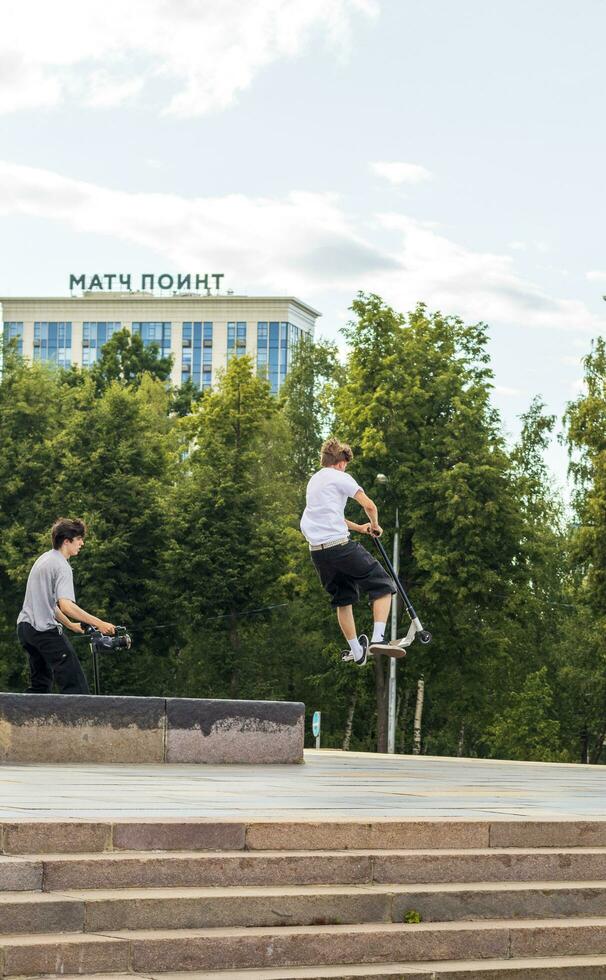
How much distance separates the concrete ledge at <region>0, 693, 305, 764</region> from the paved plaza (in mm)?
353

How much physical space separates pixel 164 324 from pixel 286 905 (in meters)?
155

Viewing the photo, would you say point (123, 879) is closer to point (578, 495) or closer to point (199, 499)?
point (199, 499)

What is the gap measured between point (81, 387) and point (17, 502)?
671 centimetres

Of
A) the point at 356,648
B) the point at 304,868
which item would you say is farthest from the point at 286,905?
the point at 356,648

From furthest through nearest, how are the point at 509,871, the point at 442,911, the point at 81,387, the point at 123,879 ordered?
the point at 81,387, the point at 509,871, the point at 442,911, the point at 123,879

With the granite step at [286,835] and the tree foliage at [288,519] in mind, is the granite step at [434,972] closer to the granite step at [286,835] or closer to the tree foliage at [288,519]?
the granite step at [286,835]

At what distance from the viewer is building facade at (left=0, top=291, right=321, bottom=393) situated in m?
156

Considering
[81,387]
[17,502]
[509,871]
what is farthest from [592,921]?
[81,387]

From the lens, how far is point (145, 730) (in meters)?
12.5

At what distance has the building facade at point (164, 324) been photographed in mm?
155875

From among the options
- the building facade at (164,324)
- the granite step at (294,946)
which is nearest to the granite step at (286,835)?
the granite step at (294,946)

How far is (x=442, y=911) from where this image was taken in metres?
6.88

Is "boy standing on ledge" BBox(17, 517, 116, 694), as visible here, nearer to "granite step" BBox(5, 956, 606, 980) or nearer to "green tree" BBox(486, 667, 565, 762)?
"granite step" BBox(5, 956, 606, 980)

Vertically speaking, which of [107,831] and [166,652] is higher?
[107,831]
